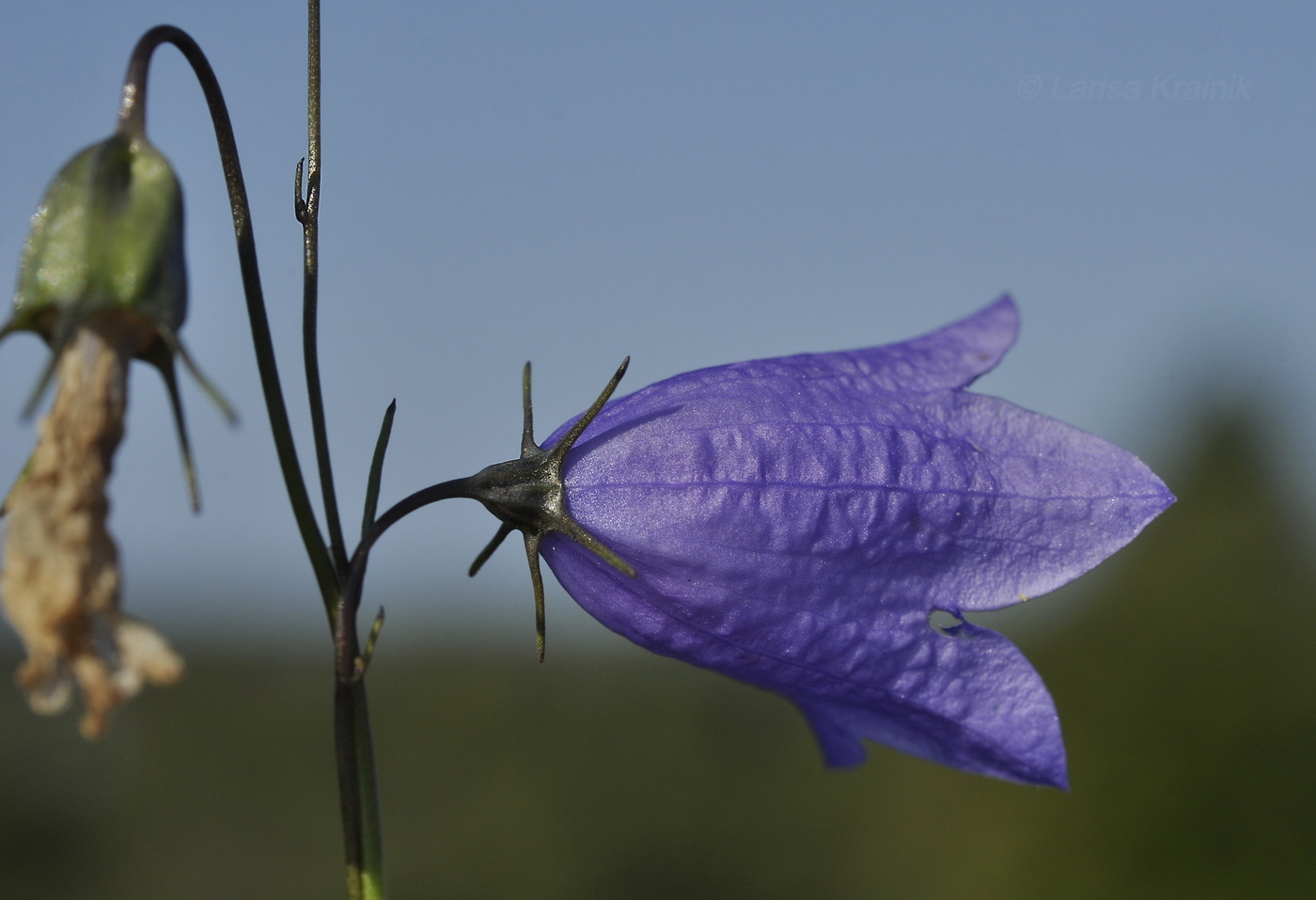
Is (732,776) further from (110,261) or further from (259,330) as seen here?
(110,261)

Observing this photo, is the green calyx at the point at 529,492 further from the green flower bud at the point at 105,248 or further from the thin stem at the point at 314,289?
the green flower bud at the point at 105,248

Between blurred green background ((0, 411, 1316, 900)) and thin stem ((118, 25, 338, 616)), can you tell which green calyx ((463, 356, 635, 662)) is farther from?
blurred green background ((0, 411, 1316, 900))

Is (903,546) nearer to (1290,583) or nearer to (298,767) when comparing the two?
(1290,583)

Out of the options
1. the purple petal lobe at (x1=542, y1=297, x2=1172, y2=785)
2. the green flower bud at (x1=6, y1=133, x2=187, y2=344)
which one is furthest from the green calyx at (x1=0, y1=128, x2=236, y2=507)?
the purple petal lobe at (x1=542, y1=297, x2=1172, y2=785)

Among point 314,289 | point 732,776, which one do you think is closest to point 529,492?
point 314,289

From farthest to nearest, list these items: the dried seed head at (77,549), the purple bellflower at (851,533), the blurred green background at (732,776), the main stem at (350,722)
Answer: the blurred green background at (732,776) < the purple bellflower at (851,533) < the main stem at (350,722) < the dried seed head at (77,549)

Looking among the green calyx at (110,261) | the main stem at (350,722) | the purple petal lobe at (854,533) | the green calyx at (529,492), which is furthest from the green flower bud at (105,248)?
the purple petal lobe at (854,533)
